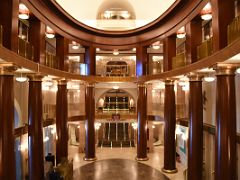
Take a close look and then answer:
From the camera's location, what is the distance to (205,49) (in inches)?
412

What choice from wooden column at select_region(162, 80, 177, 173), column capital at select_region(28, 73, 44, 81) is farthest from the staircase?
column capital at select_region(28, 73, 44, 81)

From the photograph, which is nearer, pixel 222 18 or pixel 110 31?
pixel 222 18

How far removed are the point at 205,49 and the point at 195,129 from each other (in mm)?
3697

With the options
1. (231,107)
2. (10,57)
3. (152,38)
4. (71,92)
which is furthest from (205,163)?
(71,92)

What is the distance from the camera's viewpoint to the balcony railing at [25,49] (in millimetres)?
9990

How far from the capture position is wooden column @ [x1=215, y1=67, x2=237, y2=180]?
8.12m

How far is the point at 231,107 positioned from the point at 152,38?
9216 millimetres

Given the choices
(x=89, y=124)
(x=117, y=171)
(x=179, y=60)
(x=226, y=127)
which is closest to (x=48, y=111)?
(x=89, y=124)

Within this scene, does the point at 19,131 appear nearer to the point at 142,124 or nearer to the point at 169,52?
the point at 142,124

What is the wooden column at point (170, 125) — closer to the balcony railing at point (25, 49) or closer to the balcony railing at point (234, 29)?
the balcony railing at point (234, 29)

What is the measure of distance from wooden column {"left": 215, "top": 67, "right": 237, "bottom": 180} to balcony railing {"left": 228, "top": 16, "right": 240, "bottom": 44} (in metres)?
1.08

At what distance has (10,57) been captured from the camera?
780cm

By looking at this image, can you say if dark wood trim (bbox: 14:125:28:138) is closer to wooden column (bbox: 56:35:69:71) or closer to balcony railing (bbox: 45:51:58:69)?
balcony railing (bbox: 45:51:58:69)

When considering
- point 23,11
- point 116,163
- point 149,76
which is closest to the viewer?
point 23,11
